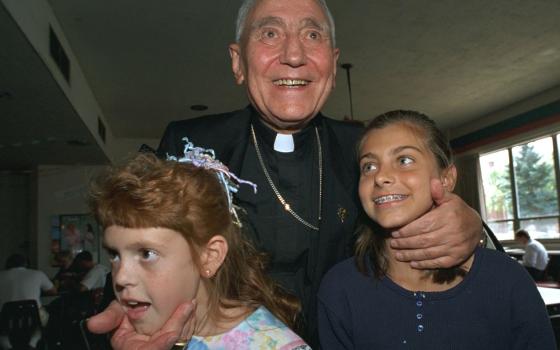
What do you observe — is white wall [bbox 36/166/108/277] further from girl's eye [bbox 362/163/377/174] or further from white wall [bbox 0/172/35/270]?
girl's eye [bbox 362/163/377/174]

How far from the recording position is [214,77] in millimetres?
6906

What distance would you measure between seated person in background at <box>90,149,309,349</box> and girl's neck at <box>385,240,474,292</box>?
414 millimetres

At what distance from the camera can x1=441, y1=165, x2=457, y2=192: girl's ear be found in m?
1.65

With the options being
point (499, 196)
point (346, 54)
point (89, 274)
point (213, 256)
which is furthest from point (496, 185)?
point (213, 256)

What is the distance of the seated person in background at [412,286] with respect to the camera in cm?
143

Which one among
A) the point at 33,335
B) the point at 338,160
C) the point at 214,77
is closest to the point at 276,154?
the point at 338,160

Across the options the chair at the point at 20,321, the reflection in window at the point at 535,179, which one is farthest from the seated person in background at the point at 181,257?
the reflection in window at the point at 535,179

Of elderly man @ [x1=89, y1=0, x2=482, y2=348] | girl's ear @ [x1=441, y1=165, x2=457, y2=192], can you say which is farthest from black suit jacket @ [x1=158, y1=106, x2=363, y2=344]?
girl's ear @ [x1=441, y1=165, x2=457, y2=192]

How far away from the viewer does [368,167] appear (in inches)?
65.6

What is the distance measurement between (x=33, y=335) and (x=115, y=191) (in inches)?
→ 177

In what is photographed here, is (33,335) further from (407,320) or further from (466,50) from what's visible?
(466,50)

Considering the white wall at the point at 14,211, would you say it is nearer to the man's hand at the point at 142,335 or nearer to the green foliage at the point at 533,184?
the man's hand at the point at 142,335

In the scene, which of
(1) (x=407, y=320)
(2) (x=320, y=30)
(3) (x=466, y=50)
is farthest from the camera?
(3) (x=466, y=50)

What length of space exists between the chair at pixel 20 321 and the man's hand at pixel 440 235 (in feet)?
15.3
